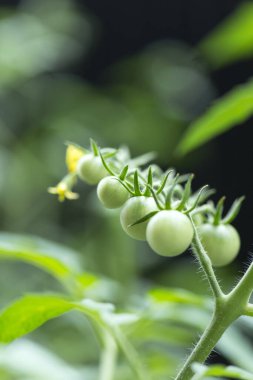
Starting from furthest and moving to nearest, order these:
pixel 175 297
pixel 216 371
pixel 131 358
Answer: pixel 175 297 < pixel 131 358 < pixel 216 371

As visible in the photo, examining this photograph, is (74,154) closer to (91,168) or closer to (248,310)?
(91,168)

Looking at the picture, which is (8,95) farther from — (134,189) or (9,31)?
(134,189)

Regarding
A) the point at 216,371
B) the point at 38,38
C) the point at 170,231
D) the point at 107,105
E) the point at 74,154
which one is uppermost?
the point at 38,38

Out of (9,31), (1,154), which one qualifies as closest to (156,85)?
(9,31)

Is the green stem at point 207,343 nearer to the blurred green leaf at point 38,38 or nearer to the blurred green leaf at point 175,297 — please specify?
the blurred green leaf at point 175,297

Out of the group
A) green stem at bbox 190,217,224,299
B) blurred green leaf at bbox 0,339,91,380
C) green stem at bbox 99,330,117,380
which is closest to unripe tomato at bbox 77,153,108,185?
green stem at bbox 190,217,224,299

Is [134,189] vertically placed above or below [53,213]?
below

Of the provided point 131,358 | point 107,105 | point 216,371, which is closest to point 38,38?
point 107,105

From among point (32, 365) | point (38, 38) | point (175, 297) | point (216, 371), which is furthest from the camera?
point (38, 38)
